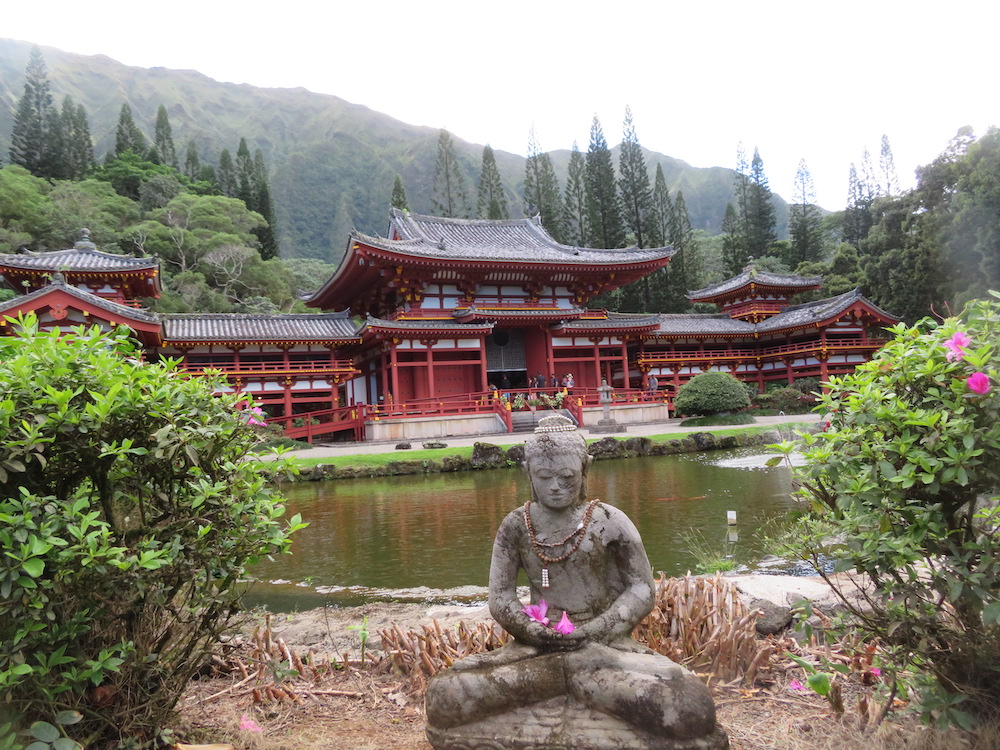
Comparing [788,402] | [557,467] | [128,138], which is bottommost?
[788,402]

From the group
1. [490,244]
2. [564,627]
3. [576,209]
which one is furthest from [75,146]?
[564,627]

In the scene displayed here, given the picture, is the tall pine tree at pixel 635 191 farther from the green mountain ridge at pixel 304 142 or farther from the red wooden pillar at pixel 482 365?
the green mountain ridge at pixel 304 142

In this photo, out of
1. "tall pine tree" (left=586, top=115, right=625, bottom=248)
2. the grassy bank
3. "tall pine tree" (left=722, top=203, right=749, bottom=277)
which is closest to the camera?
the grassy bank

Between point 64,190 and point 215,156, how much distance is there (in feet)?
246

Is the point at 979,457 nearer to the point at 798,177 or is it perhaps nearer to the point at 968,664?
the point at 968,664

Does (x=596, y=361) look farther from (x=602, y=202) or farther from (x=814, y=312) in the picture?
(x=602, y=202)

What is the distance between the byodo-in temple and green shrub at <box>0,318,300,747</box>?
60.3 ft

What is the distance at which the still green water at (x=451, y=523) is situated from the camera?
6.28 metres

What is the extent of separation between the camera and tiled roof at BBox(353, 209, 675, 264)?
25.5 metres

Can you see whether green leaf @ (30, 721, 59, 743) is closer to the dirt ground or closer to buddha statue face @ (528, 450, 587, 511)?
the dirt ground

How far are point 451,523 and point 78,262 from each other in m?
20.5

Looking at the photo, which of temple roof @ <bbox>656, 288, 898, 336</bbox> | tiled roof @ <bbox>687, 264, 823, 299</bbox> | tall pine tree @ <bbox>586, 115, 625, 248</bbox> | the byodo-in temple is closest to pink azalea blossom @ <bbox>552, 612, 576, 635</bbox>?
the byodo-in temple

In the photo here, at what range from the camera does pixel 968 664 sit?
7.64ft

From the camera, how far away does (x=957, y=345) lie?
7.27ft
